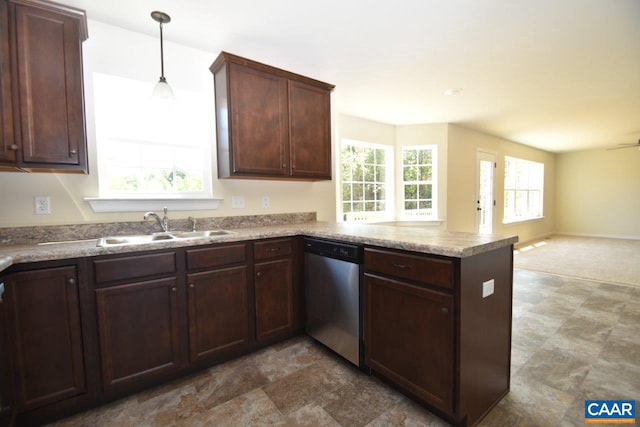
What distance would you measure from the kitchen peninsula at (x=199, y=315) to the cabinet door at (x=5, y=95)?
56cm

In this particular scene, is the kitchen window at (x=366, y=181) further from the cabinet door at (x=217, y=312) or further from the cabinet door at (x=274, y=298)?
the cabinet door at (x=217, y=312)

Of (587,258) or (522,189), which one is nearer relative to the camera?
(587,258)

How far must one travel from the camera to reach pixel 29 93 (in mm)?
1555

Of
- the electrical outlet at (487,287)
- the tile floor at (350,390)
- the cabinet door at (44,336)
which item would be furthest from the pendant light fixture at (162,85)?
the electrical outlet at (487,287)

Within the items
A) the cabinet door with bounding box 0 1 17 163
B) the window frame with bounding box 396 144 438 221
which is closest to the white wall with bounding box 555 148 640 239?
the window frame with bounding box 396 144 438 221

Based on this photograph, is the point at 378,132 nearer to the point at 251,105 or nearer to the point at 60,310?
the point at 251,105

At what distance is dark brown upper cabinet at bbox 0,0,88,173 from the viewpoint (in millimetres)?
1503

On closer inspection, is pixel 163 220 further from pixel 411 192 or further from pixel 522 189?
pixel 522 189

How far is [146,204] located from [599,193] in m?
10.6

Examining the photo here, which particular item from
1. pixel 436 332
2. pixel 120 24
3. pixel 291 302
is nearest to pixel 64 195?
pixel 120 24

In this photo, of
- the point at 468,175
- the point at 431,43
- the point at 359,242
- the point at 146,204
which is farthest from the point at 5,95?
the point at 468,175

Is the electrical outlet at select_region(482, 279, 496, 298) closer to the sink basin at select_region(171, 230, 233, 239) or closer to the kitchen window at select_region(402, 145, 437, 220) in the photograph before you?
the sink basin at select_region(171, 230, 233, 239)

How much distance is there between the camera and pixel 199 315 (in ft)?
6.16

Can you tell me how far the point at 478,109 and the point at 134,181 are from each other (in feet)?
14.6
